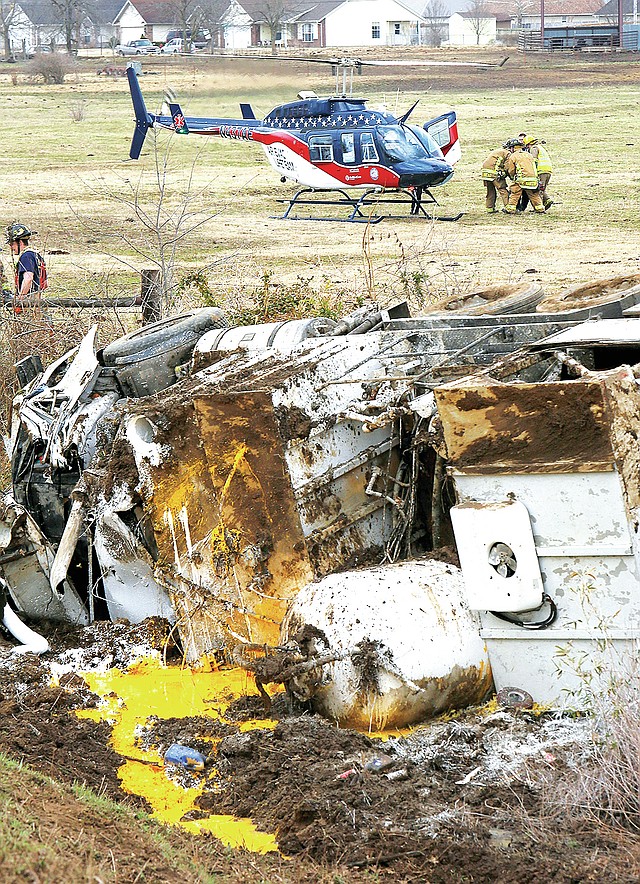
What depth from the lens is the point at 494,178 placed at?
2216 centimetres

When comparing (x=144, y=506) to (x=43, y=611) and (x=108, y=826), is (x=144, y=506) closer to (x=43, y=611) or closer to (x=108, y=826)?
(x=43, y=611)

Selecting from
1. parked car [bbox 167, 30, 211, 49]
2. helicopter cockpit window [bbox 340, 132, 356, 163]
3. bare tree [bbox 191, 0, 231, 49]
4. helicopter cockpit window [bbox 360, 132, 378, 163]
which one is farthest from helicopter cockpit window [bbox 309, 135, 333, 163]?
bare tree [bbox 191, 0, 231, 49]

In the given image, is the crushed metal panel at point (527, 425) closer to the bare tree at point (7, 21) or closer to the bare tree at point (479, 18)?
the bare tree at point (7, 21)

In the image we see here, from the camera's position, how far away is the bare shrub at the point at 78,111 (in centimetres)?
3722

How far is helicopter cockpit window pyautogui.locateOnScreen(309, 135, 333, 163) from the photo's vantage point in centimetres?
2159

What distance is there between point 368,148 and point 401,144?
0.65 meters

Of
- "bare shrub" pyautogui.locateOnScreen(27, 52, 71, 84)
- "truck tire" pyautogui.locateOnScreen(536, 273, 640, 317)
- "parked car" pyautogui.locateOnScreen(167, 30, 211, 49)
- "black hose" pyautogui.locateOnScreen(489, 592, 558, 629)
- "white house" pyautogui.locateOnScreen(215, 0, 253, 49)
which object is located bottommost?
"black hose" pyautogui.locateOnScreen(489, 592, 558, 629)

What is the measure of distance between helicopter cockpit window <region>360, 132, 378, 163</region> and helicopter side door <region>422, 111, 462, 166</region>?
2.11m

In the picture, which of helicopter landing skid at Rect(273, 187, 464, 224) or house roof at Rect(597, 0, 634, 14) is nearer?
helicopter landing skid at Rect(273, 187, 464, 224)

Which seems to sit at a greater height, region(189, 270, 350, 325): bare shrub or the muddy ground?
region(189, 270, 350, 325): bare shrub

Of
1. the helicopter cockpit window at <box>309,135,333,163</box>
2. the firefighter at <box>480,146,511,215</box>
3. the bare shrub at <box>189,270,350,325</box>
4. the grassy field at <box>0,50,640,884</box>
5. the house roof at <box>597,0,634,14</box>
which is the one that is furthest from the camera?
the house roof at <box>597,0,634,14</box>

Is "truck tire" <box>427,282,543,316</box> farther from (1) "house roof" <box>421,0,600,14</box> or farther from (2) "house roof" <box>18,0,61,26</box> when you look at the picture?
(2) "house roof" <box>18,0,61,26</box>

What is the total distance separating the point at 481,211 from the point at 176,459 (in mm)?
18086

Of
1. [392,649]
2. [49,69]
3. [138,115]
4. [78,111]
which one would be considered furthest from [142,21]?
[392,649]
